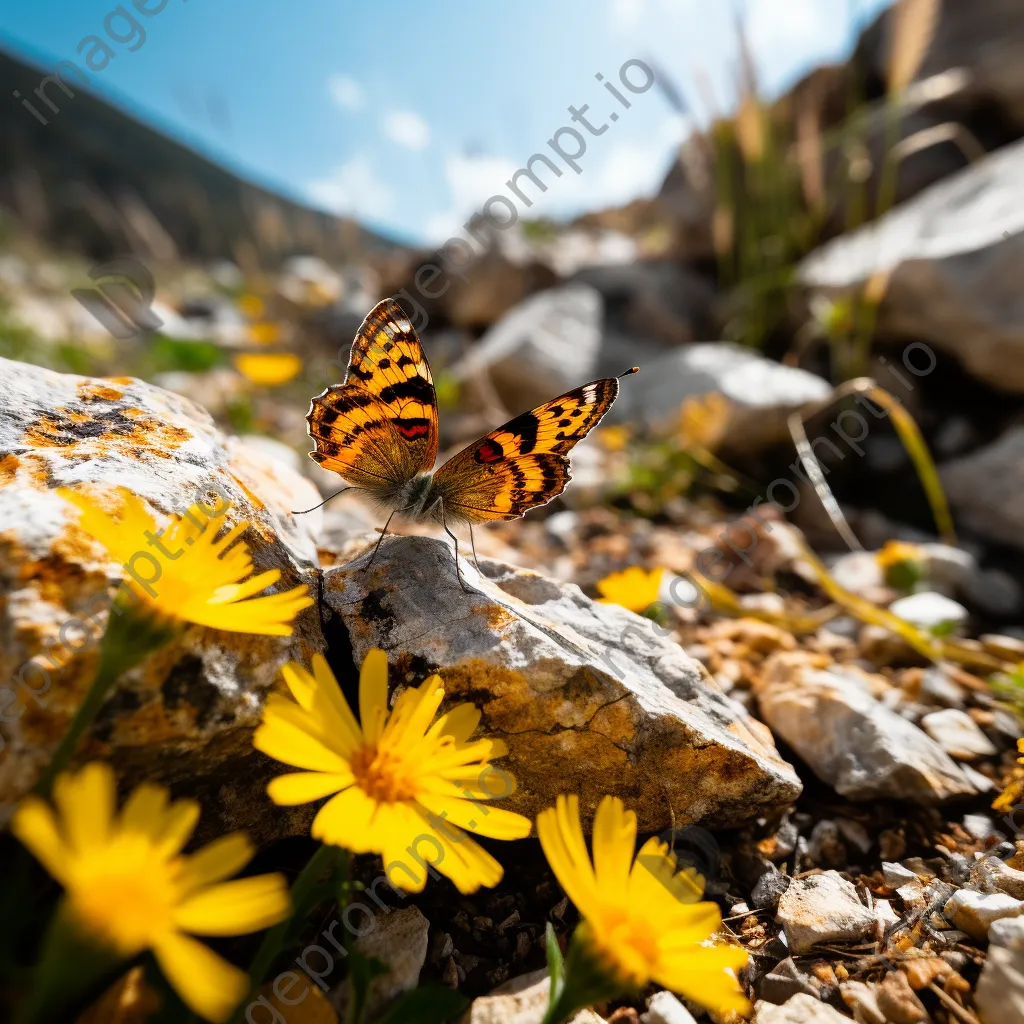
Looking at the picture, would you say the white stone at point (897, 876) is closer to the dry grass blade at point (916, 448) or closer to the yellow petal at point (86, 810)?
the yellow petal at point (86, 810)

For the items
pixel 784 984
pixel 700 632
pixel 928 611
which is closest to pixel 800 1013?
pixel 784 984


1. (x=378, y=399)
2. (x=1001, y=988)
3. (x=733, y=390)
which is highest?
(x=733, y=390)

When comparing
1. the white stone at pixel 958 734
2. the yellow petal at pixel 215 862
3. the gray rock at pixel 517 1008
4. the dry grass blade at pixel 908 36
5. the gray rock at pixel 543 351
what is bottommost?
the white stone at pixel 958 734

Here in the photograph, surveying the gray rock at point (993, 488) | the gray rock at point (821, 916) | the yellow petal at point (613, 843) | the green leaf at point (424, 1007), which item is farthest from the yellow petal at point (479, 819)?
the gray rock at point (993, 488)

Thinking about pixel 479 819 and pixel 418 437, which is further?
pixel 418 437

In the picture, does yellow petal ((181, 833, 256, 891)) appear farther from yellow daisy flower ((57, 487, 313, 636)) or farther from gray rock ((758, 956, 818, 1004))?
gray rock ((758, 956, 818, 1004))

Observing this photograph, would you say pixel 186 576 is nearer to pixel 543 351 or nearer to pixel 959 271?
pixel 543 351
